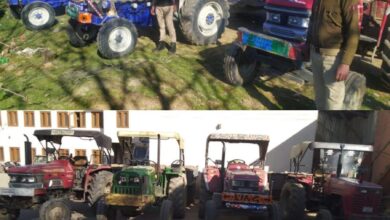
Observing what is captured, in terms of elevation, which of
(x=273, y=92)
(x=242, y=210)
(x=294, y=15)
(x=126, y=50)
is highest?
(x=294, y=15)

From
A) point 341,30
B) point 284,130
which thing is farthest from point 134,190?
point 284,130

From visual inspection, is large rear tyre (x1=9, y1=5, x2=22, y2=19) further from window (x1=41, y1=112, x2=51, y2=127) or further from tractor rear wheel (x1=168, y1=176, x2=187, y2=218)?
tractor rear wheel (x1=168, y1=176, x2=187, y2=218)

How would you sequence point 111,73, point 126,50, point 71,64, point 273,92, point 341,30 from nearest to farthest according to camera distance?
point 341,30 → point 273,92 → point 111,73 → point 71,64 → point 126,50

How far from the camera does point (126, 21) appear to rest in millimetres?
5695

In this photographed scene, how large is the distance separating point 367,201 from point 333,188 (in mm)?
520

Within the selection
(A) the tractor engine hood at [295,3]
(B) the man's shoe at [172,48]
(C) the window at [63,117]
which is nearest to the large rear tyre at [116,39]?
(B) the man's shoe at [172,48]

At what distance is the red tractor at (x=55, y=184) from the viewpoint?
18.5 ft

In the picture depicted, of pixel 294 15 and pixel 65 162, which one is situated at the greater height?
pixel 294 15

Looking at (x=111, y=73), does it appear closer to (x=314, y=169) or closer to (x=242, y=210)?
(x=242, y=210)

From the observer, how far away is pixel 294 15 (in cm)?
450

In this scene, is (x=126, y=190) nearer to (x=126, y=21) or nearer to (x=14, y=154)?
(x=126, y=21)

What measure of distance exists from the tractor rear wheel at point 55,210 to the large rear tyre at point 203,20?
251cm

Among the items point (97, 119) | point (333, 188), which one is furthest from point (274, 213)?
point (97, 119)

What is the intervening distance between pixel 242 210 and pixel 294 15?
7.67 ft
